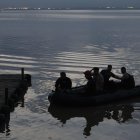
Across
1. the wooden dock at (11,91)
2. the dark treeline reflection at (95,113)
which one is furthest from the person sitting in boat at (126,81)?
the wooden dock at (11,91)

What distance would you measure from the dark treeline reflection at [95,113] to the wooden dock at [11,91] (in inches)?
66.5

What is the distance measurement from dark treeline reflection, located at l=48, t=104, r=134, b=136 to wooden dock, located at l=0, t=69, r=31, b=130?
1.69 m

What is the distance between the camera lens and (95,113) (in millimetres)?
19562

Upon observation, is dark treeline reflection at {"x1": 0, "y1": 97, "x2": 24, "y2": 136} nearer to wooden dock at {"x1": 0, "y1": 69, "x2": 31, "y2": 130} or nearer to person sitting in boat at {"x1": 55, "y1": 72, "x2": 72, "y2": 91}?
wooden dock at {"x1": 0, "y1": 69, "x2": 31, "y2": 130}

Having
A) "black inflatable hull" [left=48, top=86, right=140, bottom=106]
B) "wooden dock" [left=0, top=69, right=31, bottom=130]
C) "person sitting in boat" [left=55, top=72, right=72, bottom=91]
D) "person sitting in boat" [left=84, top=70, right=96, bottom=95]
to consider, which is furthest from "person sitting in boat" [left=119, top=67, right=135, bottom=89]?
"wooden dock" [left=0, top=69, right=31, bottom=130]

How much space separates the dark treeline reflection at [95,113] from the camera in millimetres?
18828

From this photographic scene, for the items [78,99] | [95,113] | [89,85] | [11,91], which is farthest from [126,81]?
[11,91]

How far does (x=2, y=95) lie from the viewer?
1991 centimetres

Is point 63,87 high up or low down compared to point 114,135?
up

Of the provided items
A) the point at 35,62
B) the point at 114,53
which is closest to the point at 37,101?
the point at 35,62

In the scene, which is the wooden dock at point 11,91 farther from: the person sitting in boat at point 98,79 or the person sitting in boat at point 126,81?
the person sitting in boat at point 126,81

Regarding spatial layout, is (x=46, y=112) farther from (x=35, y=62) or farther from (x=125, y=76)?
(x=35, y=62)

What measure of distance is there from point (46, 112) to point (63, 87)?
1448mm

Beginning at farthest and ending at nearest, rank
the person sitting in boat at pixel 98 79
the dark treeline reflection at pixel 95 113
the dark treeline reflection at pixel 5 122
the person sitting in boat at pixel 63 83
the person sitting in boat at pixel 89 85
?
1. the person sitting in boat at pixel 98 79
2. the person sitting in boat at pixel 63 83
3. the person sitting in boat at pixel 89 85
4. the dark treeline reflection at pixel 95 113
5. the dark treeline reflection at pixel 5 122
